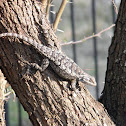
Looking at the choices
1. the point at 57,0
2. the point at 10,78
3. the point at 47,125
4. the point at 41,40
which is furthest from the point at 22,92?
the point at 57,0

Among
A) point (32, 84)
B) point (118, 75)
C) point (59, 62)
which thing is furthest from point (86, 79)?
point (32, 84)

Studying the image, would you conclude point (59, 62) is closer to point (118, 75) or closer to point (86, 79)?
point (86, 79)

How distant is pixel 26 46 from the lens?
127 inches

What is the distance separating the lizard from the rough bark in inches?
20.0

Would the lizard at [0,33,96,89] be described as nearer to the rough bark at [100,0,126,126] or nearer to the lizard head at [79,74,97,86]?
the lizard head at [79,74,97,86]

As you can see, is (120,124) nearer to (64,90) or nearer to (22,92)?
(64,90)

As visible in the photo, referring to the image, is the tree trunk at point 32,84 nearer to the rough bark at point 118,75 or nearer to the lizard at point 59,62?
the lizard at point 59,62

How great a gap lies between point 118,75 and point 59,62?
2.86ft

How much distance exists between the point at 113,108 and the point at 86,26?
491 cm

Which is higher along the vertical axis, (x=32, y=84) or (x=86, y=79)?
(x=32, y=84)

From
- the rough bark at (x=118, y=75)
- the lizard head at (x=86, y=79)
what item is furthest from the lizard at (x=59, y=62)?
the rough bark at (x=118, y=75)

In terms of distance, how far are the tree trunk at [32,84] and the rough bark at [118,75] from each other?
335 millimetres

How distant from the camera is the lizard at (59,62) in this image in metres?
3.17

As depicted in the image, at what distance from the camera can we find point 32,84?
3127 mm
